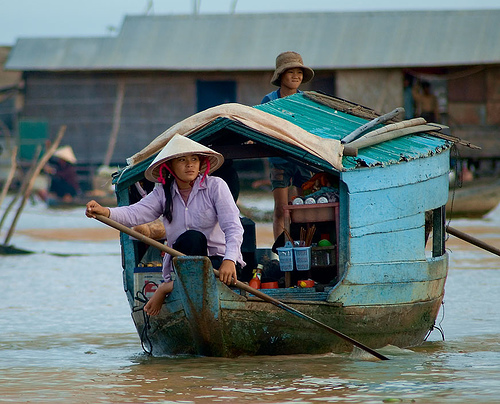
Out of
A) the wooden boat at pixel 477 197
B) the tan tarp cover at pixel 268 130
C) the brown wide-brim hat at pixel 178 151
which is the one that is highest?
the wooden boat at pixel 477 197

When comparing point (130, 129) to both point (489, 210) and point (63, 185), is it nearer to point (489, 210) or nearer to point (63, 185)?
point (63, 185)

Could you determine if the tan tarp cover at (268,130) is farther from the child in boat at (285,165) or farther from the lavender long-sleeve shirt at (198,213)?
the child in boat at (285,165)

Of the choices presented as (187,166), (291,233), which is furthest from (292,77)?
(187,166)

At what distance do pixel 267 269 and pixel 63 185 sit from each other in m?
13.4

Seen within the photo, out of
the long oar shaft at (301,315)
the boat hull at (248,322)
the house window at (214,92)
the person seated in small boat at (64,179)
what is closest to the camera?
the long oar shaft at (301,315)

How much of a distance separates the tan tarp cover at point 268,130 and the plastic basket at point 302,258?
0.55m

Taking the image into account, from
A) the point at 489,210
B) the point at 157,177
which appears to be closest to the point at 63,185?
the point at 489,210

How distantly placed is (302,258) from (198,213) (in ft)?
2.34

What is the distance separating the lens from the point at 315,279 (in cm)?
598

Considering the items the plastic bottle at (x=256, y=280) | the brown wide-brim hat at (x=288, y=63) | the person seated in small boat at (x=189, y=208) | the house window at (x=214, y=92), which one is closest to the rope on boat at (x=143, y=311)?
the person seated in small boat at (x=189, y=208)

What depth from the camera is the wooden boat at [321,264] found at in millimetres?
5449

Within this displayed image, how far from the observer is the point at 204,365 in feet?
18.0

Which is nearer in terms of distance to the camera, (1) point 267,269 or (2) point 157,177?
(2) point 157,177

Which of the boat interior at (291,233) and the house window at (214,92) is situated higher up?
the house window at (214,92)
